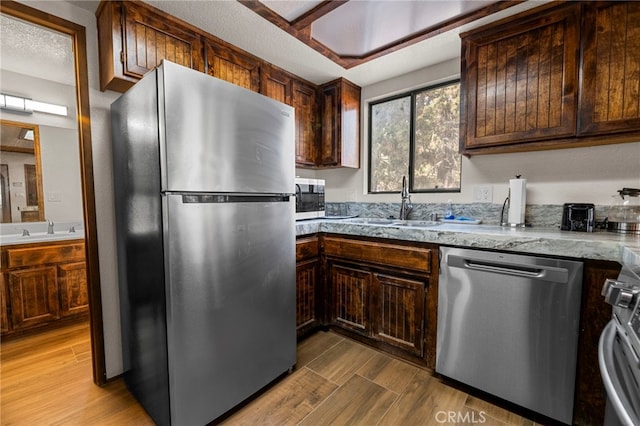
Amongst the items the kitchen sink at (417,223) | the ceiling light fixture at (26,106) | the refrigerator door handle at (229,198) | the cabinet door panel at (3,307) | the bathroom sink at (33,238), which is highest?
the ceiling light fixture at (26,106)

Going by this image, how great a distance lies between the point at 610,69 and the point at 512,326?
1417mm

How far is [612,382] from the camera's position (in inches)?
26.6

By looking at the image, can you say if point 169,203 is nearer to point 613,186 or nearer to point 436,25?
point 436,25

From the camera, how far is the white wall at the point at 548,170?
161cm

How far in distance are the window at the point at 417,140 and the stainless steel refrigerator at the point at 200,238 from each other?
133cm

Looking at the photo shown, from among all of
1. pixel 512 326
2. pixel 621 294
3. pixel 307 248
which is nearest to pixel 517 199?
pixel 512 326

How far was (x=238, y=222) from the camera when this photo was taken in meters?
A: 1.36

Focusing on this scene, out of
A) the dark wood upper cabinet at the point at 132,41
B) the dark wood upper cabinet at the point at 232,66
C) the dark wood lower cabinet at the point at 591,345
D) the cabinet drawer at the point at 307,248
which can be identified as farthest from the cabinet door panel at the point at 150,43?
the dark wood lower cabinet at the point at 591,345

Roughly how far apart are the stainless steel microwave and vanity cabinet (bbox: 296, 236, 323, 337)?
307 mm

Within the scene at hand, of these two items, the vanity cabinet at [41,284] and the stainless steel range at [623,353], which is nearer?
the stainless steel range at [623,353]

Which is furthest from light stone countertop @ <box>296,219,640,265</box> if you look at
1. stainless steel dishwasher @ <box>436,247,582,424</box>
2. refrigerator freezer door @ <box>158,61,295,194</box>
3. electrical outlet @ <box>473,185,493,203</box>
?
refrigerator freezer door @ <box>158,61,295,194</box>

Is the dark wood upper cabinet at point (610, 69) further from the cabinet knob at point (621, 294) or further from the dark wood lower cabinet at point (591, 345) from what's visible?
the cabinet knob at point (621, 294)

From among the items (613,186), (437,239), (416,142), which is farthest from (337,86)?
(613,186)

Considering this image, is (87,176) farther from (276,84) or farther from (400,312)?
(400,312)
